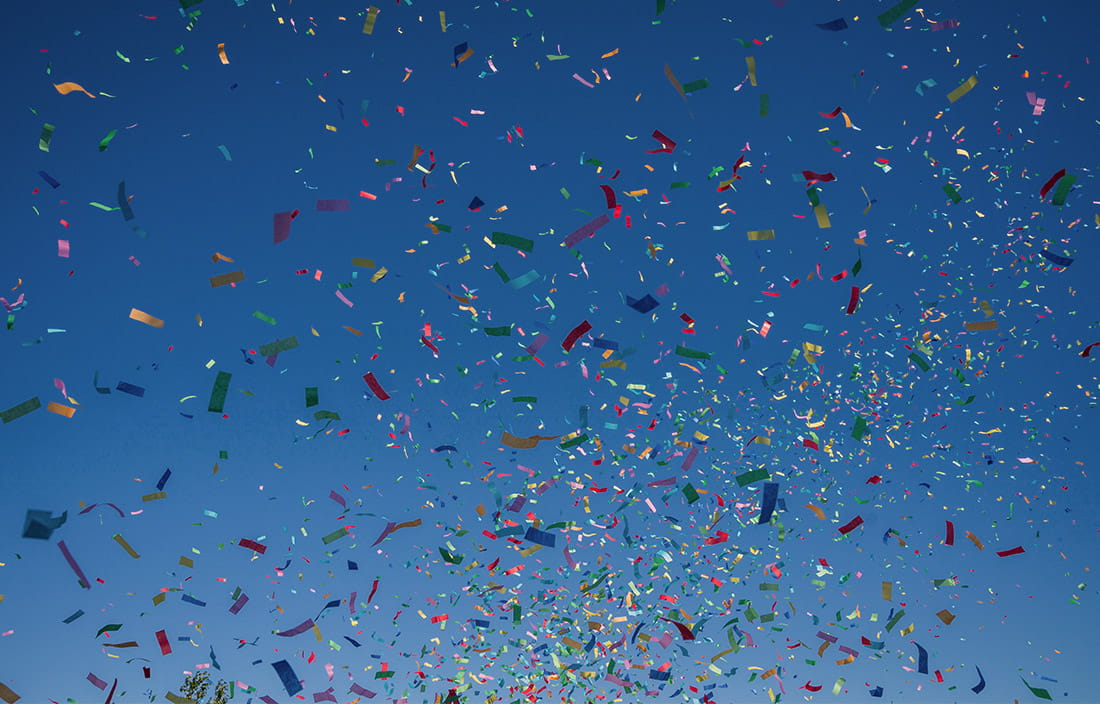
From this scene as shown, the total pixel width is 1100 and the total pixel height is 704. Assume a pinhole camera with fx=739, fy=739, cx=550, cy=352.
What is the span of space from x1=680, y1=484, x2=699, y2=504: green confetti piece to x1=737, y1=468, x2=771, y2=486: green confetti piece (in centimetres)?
47

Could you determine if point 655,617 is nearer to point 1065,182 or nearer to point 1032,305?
point 1032,305

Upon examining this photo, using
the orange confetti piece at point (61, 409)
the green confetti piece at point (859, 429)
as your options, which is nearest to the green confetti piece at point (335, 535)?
the orange confetti piece at point (61, 409)

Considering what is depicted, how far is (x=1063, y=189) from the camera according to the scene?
7.50 m

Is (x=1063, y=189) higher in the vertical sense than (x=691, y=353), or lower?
higher

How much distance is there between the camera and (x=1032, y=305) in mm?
7828

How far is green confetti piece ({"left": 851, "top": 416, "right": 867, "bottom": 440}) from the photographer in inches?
303

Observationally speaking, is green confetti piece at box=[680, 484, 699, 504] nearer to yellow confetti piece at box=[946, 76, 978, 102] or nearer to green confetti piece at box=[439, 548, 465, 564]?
green confetti piece at box=[439, 548, 465, 564]

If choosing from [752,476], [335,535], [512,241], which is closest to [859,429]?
[752,476]

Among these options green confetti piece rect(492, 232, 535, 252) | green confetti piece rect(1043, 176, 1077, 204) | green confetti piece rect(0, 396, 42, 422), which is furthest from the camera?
green confetti piece rect(1043, 176, 1077, 204)

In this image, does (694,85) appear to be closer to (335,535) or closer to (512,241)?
(512,241)

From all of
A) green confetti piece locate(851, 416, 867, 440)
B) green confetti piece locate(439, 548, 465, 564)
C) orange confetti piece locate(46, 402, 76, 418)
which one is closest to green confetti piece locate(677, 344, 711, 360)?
green confetti piece locate(851, 416, 867, 440)

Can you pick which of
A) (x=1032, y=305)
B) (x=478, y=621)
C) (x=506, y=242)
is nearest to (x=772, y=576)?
(x=478, y=621)

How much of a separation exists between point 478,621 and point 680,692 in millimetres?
2449

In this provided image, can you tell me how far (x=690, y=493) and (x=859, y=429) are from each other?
189 cm
